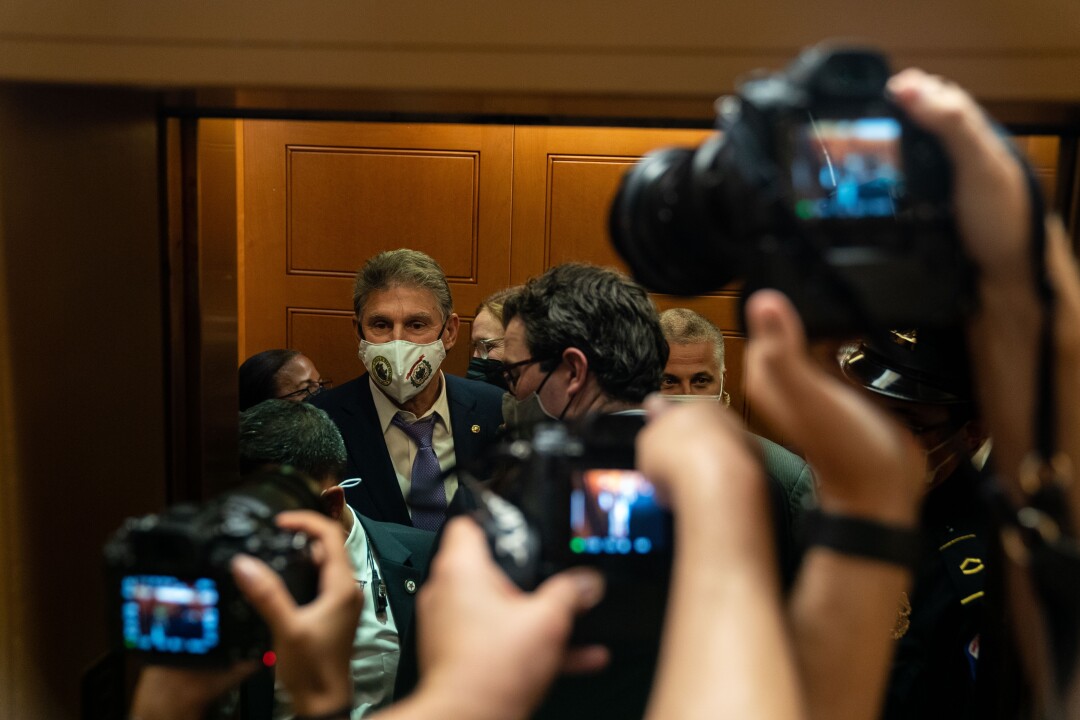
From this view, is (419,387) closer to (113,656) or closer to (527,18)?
(113,656)

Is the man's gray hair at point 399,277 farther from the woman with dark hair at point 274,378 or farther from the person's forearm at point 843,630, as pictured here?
the person's forearm at point 843,630

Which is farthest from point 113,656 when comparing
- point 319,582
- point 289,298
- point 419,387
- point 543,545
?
point 289,298

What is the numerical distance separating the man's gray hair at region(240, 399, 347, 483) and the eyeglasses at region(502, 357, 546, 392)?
302 mm

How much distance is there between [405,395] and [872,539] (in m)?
Answer: 1.90

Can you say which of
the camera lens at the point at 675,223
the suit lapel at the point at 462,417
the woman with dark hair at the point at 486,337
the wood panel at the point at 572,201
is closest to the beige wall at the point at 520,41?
the camera lens at the point at 675,223

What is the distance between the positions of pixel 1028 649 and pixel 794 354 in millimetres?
387

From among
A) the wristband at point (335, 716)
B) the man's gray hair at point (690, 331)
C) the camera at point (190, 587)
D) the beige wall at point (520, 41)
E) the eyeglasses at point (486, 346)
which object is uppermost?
the beige wall at point (520, 41)

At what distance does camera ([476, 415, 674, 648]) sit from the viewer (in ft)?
2.48

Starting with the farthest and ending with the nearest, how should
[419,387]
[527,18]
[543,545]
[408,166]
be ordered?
[408,166] → [419,387] → [527,18] → [543,545]

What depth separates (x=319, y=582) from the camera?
871 millimetres

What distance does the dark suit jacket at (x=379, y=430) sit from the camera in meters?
2.26

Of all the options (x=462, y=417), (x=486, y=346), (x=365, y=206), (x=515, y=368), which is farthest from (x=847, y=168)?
(x=365, y=206)

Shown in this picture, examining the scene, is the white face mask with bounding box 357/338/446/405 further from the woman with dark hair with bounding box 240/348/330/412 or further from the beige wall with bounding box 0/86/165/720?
the beige wall with bounding box 0/86/165/720

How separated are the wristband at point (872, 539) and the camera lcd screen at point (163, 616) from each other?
53cm
